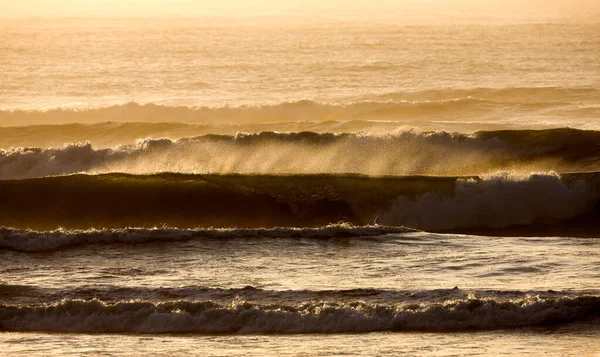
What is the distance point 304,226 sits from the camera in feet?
58.4

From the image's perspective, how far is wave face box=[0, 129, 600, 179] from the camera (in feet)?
70.4

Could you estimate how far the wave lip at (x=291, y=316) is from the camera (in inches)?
452

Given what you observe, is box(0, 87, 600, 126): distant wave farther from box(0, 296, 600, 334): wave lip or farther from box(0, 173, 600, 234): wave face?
box(0, 296, 600, 334): wave lip

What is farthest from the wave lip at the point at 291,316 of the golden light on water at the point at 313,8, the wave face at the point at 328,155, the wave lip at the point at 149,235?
the golden light on water at the point at 313,8

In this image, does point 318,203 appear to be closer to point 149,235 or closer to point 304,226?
point 304,226

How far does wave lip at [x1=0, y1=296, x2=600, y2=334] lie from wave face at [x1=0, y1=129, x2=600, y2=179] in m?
9.12

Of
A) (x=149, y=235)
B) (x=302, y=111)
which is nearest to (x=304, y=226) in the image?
(x=149, y=235)

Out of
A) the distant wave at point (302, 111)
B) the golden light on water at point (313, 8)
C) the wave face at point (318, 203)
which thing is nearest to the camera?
the wave face at point (318, 203)

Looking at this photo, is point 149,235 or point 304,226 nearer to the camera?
point 149,235

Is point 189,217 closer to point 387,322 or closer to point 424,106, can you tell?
point 387,322

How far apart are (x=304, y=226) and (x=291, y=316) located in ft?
20.0

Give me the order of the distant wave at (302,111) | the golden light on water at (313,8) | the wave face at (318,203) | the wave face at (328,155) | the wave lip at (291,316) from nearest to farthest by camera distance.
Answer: the wave lip at (291,316) < the wave face at (318,203) < the wave face at (328,155) < the distant wave at (302,111) < the golden light on water at (313,8)

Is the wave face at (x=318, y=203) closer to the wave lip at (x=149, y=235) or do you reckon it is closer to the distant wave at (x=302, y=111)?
the wave lip at (x=149, y=235)

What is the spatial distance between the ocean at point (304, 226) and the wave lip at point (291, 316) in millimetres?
21
